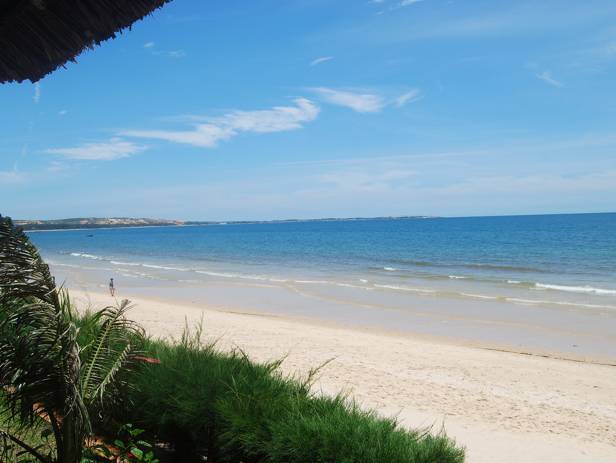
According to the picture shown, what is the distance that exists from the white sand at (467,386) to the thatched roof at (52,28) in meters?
3.39

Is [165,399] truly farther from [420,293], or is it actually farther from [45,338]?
[420,293]

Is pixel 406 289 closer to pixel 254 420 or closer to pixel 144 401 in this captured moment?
pixel 144 401

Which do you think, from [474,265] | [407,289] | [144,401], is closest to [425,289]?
[407,289]

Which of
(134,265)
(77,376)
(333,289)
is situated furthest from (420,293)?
(134,265)

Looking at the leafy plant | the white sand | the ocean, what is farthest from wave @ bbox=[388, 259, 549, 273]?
the leafy plant

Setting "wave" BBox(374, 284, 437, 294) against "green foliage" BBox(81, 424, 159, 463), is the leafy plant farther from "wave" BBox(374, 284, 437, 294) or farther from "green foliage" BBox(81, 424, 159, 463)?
"wave" BBox(374, 284, 437, 294)

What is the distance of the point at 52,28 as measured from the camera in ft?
9.64

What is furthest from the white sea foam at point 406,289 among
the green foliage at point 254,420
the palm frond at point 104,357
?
the palm frond at point 104,357

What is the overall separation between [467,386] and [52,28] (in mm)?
8985

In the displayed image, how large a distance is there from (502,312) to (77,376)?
1726 cm

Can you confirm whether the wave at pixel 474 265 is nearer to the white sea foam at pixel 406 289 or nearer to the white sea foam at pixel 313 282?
the white sea foam at pixel 406 289

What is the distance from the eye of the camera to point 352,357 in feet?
38.9

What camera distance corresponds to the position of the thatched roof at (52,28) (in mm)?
2740

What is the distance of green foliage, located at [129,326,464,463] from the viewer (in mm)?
4133
